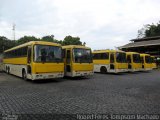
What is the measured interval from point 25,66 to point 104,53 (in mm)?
10243

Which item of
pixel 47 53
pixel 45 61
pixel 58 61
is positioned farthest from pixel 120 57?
pixel 45 61

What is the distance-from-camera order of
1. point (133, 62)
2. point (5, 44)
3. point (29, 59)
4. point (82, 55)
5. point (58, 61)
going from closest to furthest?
point (29, 59) < point (58, 61) < point (82, 55) < point (133, 62) < point (5, 44)

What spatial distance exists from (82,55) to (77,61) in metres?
0.75

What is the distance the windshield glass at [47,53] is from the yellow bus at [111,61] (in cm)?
827

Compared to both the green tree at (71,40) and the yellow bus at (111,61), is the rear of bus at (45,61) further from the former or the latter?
the green tree at (71,40)

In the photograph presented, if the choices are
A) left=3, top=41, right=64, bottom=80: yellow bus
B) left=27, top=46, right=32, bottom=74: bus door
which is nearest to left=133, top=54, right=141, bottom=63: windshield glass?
left=3, top=41, right=64, bottom=80: yellow bus

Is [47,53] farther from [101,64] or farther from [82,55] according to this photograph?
[101,64]

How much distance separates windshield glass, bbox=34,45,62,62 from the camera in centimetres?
1330

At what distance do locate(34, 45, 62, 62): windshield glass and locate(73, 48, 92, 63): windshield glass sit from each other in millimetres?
1793

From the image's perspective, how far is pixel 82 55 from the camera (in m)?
16.3

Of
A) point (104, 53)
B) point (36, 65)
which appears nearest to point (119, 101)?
point (36, 65)

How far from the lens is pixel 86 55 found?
16.5m

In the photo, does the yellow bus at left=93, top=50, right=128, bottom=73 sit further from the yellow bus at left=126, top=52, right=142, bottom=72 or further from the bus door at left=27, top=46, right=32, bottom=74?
the bus door at left=27, top=46, right=32, bottom=74

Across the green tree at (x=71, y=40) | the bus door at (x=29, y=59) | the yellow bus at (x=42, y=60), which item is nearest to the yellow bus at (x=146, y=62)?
the yellow bus at (x=42, y=60)
